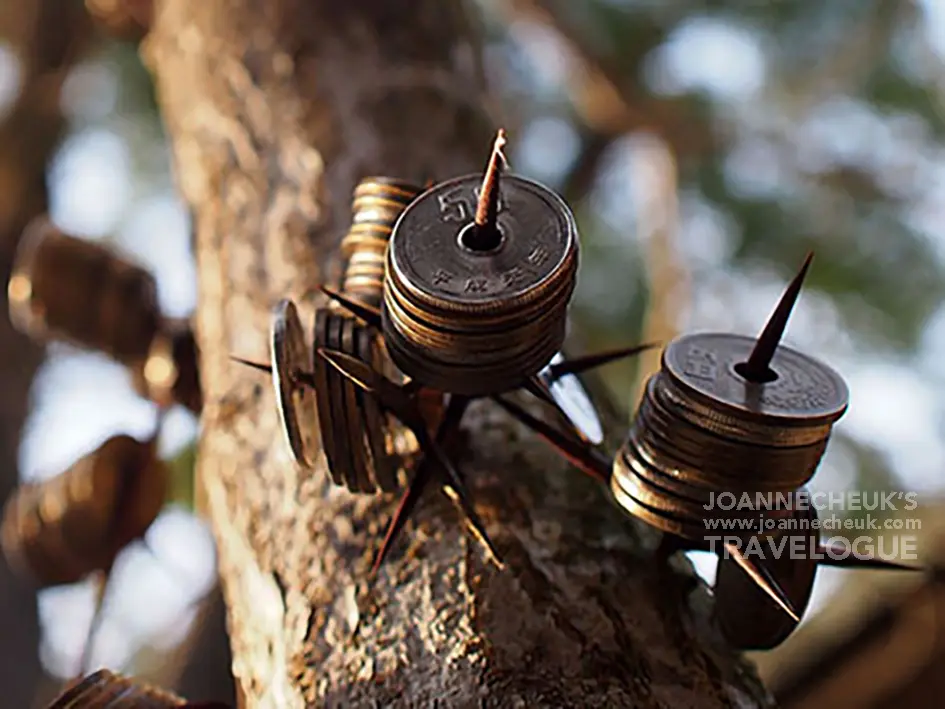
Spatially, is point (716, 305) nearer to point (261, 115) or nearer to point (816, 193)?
point (816, 193)

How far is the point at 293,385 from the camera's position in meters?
0.48

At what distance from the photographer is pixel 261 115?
2.81 feet

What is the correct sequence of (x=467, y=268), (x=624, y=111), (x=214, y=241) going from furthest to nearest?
1. (x=624, y=111)
2. (x=214, y=241)
3. (x=467, y=268)

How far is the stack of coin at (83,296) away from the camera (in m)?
0.81

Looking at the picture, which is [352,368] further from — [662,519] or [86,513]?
[86,513]

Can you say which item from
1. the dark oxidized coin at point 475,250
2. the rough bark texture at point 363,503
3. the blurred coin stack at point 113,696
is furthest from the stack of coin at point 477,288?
the blurred coin stack at point 113,696

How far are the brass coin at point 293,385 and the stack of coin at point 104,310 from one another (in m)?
0.36

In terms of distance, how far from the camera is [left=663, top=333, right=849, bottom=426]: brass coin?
0.44 metres

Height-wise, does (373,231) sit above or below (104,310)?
above

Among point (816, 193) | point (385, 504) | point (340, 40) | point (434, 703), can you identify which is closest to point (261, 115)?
point (340, 40)

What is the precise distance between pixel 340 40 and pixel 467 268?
0.50m

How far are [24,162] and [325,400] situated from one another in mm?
1120

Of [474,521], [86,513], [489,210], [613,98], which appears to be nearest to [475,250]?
[489,210]

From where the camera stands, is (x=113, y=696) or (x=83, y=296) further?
(x=83, y=296)
